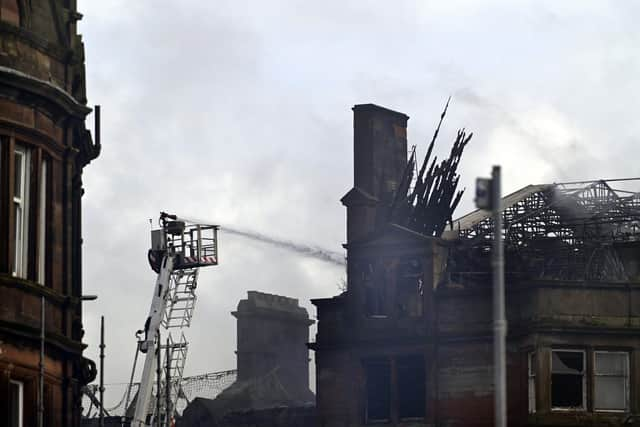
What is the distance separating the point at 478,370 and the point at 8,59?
25588 millimetres

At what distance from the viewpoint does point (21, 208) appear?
136 feet

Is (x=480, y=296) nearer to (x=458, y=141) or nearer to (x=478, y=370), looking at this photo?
(x=478, y=370)

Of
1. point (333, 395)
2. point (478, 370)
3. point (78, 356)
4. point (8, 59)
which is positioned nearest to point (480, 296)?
point (478, 370)

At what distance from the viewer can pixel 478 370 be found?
203 feet

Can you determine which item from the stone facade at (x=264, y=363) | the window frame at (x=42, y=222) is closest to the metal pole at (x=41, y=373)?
the window frame at (x=42, y=222)

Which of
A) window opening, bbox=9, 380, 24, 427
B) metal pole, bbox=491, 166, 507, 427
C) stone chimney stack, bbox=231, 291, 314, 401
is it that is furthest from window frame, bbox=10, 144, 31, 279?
stone chimney stack, bbox=231, 291, 314, 401

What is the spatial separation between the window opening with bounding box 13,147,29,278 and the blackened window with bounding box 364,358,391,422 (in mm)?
24396

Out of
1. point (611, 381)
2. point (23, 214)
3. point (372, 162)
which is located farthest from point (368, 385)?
point (23, 214)

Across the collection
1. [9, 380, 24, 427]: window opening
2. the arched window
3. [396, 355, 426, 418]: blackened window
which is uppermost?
the arched window

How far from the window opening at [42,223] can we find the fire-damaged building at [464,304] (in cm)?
2149

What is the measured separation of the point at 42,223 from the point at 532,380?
22123mm

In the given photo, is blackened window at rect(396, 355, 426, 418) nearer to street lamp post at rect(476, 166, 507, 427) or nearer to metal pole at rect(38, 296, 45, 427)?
metal pole at rect(38, 296, 45, 427)

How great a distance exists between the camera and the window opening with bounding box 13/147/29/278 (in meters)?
41.2

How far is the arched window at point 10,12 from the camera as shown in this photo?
136 feet
